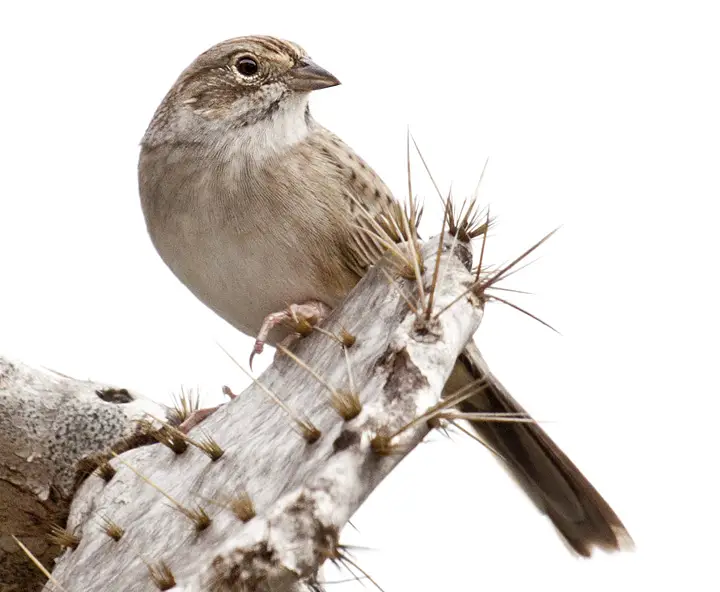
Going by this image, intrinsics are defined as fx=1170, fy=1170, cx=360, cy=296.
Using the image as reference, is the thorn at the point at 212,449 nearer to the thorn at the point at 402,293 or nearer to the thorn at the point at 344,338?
the thorn at the point at 344,338

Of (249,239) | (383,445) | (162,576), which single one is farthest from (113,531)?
(249,239)

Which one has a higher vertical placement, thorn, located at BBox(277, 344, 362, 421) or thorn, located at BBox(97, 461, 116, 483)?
thorn, located at BBox(277, 344, 362, 421)

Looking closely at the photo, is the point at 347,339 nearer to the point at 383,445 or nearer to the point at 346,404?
the point at 346,404

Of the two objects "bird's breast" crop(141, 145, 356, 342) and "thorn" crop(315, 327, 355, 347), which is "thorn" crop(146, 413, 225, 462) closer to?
"thorn" crop(315, 327, 355, 347)

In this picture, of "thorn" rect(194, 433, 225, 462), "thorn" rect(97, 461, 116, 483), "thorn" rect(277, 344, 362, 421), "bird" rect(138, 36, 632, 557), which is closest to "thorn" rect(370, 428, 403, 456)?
"thorn" rect(277, 344, 362, 421)

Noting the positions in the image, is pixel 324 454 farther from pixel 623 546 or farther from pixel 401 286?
pixel 623 546

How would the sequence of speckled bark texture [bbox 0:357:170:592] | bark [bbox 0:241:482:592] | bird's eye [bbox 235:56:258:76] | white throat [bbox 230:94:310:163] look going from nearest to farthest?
bark [bbox 0:241:482:592] → speckled bark texture [bbox 0:357:170:592] → white throat [bbox 230:94:310:163] → bird's eye [bbox 235:56:258:76]

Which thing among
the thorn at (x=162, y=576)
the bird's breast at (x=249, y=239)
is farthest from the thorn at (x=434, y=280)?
the bird's breast at (x=249, y=239)

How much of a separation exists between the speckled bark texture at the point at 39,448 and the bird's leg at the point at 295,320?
84cm

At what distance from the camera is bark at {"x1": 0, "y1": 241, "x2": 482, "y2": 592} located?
2447 mm

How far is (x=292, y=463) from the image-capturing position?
2.69 metres

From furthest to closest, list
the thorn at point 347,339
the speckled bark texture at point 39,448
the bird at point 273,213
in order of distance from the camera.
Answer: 1. the speckled bark texture at point 39,448
2. the bird at point 273,213
3. the thorn at point 347,339

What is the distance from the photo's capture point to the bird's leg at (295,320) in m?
3.29

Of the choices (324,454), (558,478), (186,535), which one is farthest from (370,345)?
(558,478)
